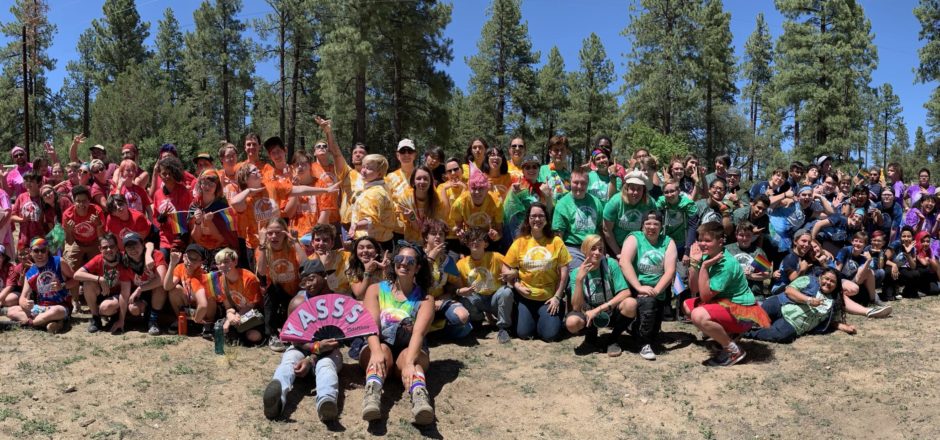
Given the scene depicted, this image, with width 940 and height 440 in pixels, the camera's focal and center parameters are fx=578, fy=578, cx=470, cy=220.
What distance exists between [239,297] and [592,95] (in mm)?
35216

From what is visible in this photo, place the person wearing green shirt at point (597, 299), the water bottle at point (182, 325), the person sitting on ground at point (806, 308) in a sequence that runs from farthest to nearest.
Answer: the person sitting on ground at point (806, 308), the water bottle at point (182, 325), the person wearing green shirt at point (597, 299)

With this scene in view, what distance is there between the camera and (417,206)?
6449mm

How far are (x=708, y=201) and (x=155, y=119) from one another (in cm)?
2691

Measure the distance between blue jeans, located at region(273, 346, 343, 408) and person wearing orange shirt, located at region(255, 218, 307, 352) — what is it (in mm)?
1058

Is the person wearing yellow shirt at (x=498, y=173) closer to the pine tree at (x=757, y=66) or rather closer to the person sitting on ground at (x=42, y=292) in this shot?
the person sitting on ground at (x=42, y=292)

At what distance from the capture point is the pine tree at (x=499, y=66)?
3406cm

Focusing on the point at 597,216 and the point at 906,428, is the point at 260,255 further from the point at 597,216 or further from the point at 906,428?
the point at 906,428


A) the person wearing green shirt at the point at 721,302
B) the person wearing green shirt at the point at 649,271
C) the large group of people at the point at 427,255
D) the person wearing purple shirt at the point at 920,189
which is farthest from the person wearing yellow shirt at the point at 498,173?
the person wearing purple shirt at the point at 920,189

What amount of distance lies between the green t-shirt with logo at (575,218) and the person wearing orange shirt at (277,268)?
9.16 ft

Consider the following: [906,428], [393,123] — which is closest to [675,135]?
[393,123]

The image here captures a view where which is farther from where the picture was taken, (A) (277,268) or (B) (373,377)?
(A) (277,268)

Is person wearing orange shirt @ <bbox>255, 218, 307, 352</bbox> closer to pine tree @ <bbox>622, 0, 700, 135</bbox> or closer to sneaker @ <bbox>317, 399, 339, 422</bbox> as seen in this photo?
sneaker @ <bbox>317, 399, 339, 422</bbox>

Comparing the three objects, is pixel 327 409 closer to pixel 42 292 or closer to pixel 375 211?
pixel 375 211

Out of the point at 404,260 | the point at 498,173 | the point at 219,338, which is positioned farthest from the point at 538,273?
the point at 219,338
